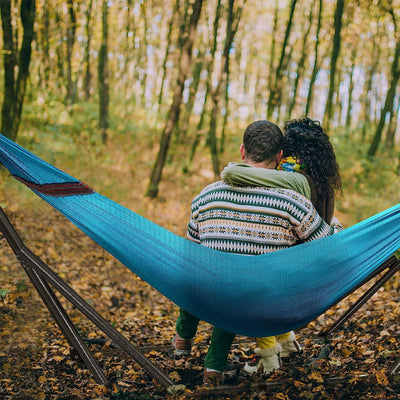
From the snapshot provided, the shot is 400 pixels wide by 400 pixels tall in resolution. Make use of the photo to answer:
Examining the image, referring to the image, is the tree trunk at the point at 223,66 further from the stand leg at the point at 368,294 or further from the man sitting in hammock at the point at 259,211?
the man sitting in hammock at the point at 259,211

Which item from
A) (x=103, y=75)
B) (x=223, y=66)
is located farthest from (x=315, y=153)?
(x=103, y=75)

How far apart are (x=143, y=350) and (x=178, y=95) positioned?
5762mm

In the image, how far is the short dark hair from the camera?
84.9 inches

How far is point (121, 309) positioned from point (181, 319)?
1.66 meters

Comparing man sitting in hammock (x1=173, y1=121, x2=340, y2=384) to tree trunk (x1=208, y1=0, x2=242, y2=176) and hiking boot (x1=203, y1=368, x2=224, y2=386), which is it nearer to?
hiking boot (x1=203, y1=368, x2=224, y2=386)

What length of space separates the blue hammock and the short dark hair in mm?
493

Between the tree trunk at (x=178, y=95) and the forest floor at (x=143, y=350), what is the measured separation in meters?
3.38

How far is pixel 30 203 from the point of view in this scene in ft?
19.9

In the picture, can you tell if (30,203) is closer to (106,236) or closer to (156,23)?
(106,236)

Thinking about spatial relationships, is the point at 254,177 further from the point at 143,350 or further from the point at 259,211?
the point at 143,350

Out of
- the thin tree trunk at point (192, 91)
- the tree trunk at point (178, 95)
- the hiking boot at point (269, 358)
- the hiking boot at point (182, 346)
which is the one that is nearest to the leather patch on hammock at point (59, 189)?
the hiking boot at point (182, 346)

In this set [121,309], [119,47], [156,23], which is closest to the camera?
[121,309]

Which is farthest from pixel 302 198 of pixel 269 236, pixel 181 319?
pixel 181 319

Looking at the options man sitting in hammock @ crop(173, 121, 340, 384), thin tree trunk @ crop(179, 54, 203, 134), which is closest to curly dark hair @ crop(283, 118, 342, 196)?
man sitting in hammock @ crop(173, 121, 340, 384)
